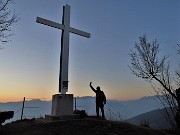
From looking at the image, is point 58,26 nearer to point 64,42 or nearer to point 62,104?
point 64,42

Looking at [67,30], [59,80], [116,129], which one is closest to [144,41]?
[67,30]

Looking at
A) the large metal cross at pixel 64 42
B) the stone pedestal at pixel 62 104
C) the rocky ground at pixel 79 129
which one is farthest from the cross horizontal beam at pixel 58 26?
the rocky ground at pixel 79 129

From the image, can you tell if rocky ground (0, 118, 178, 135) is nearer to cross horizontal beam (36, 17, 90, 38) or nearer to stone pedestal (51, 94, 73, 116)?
stone pedestal (51, 94, 73, 116)

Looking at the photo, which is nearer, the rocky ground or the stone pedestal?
the rocky ground

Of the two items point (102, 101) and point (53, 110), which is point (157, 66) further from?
point (53, 110)

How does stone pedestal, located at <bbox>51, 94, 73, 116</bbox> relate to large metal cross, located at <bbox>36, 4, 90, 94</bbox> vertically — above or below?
below

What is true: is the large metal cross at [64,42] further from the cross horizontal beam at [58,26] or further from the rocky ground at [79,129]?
the rocky ground at [79,129]

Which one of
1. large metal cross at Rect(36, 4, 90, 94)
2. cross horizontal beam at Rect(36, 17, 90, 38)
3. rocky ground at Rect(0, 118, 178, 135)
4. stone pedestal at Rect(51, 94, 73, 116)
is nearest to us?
rocky ground at Rect(0, 118, 178, 135)

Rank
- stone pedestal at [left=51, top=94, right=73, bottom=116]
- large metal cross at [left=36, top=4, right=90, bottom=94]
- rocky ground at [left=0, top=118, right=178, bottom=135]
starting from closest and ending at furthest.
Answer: rocky ground at [left=0, top=118, right=178, bottom=135], stone pedestal at [left=51, top=94, right=73, bottom=116], large metal cross at [left=36, top=4, right=90, bottom=94]

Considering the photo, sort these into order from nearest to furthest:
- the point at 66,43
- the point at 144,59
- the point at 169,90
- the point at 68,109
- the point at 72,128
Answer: the point at 72,128 → the point at 68,109 → the point at 66,43 → the point at 169,90 → the point at 144,59

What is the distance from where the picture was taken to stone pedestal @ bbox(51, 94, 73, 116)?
11.9 metres

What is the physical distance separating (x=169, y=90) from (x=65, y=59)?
679 cm

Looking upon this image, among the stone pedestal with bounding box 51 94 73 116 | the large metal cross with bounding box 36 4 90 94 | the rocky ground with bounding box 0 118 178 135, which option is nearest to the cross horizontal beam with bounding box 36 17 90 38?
the large metal cross with bounding box 36 4 90 94

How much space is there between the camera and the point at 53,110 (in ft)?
39.8
